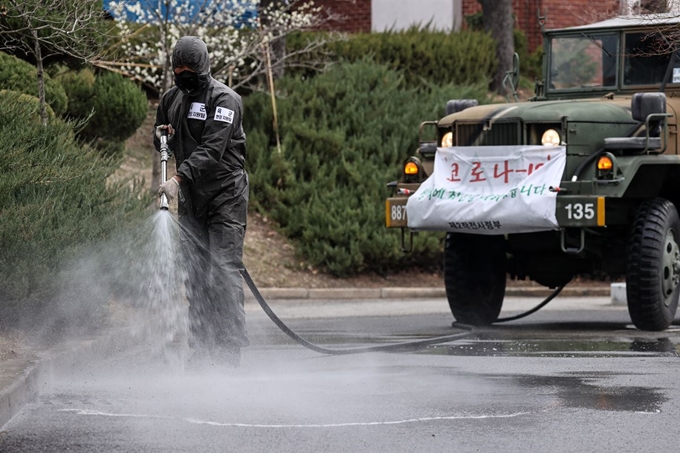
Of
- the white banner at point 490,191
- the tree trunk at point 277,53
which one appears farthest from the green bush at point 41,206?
the tree trunk at point 277,53

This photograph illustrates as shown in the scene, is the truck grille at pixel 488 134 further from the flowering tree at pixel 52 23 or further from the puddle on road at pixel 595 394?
the puddle on road at pixel 595 394

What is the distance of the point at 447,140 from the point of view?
12258 millimetres

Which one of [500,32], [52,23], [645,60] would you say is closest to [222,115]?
[52,23]

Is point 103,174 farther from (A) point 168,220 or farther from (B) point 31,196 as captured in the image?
(A) point 168,220

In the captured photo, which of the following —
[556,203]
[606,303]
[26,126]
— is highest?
[26,126]

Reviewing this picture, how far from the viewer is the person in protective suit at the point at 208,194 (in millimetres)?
8484

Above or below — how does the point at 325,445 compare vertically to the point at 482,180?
below

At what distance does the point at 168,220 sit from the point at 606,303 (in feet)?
27.3

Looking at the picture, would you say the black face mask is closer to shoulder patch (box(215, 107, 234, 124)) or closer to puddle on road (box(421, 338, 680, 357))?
shoulder patch (box(215, 107, 234, 124))

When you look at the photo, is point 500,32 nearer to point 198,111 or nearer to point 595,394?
point 198,111

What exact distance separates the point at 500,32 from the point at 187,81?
1792cm

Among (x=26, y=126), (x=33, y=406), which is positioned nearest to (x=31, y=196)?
(x=26, y=126)

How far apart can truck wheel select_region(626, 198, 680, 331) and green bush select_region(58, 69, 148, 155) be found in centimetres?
843

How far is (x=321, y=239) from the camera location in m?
18.4
